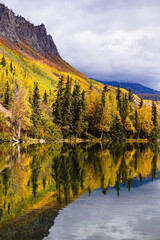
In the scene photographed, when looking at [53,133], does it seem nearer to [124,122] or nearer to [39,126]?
[39,126]

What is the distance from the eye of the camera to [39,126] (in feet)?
208

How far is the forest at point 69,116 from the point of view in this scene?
59153 millimetres

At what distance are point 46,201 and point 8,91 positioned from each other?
202 ft

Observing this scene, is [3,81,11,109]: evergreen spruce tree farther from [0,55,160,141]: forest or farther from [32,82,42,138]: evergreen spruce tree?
[32,82,42,138]: evergreen spruce tree

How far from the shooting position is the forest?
194ft

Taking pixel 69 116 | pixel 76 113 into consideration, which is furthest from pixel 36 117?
pixel 76 113

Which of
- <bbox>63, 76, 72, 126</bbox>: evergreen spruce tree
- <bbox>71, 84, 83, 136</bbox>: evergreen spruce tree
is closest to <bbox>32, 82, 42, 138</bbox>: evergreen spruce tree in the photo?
<bbox>63, 76, 72, 126</bbox>: evergreen spruce tree

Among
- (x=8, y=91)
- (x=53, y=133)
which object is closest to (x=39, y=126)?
(x=53, y=133)

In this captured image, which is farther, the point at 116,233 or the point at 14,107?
the point at 14,107

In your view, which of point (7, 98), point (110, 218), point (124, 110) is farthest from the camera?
point (124, 110)

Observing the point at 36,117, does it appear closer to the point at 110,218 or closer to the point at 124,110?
the point at 124,110

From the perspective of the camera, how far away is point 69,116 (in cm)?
7431

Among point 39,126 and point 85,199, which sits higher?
point 39,126

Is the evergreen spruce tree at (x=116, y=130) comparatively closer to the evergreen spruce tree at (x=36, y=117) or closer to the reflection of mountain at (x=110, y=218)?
the evergreen spruce tree at (x=36, y=117)
